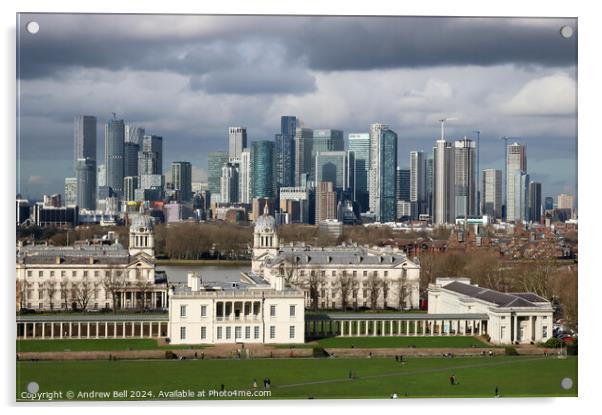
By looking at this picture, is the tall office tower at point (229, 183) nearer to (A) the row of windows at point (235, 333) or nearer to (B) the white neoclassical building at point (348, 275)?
(B) the white neoclassical building at point (348, 275)

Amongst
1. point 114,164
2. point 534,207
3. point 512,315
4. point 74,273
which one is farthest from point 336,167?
point 512,315

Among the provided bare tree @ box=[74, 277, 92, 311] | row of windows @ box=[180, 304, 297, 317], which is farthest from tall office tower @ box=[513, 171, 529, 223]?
row of windows @ box=[180, 304, 297, 317]

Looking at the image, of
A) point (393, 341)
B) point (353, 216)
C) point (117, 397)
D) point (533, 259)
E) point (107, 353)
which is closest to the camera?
point (117, 397)

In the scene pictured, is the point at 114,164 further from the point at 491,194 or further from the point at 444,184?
the point at 491,194

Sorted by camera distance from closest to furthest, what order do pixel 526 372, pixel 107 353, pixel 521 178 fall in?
pixel 526 372 → pixel 107 353 → pixel 521 178

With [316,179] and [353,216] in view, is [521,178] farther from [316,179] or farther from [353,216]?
[316,179]

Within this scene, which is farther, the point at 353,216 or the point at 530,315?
the point at 353,216

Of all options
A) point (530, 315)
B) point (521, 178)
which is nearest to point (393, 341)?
point (530, 315)

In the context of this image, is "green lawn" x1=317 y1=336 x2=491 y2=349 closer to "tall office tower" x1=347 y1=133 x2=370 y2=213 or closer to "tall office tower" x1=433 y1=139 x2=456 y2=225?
"tall office tower" x1=433 y1=139 x2=456 y2=225
